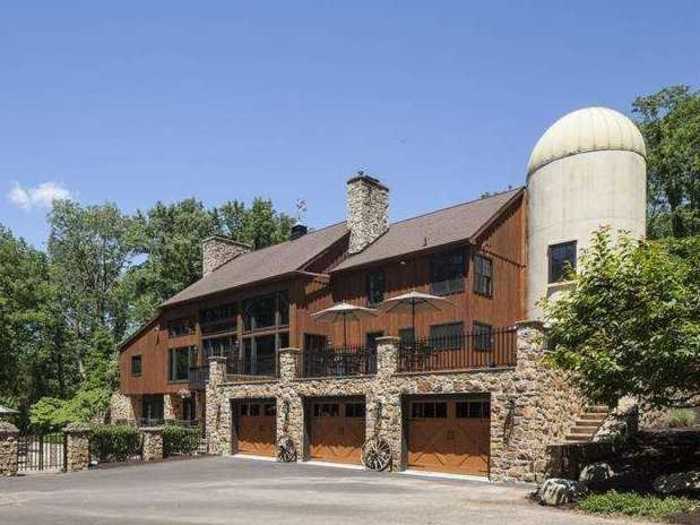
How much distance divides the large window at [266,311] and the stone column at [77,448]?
10.8 m

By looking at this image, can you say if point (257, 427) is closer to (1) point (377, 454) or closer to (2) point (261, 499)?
(1) point (377, 454)

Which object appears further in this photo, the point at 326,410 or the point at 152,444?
the point at 152,444

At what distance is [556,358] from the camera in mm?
17891

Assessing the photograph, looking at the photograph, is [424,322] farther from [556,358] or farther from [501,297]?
[556,358]

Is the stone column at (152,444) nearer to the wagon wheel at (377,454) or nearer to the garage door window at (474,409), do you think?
the wagon wheel at (377,454)

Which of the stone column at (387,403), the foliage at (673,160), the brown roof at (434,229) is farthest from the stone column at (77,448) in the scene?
the foliage at (673,160)

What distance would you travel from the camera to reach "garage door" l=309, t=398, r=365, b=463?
2741 centimetres

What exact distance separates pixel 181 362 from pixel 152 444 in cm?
1265

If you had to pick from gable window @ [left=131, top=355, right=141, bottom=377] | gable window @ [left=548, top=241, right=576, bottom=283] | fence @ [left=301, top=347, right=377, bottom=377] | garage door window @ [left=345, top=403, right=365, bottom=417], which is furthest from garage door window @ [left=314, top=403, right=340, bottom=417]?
gable window @ [left=131, top=355, right=141, bottom=377]

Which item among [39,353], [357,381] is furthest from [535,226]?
[39,353]

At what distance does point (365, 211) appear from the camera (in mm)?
36281

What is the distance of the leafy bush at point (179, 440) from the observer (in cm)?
3117

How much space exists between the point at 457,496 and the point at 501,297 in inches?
532

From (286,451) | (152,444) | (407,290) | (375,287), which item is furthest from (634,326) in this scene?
(152,444)
